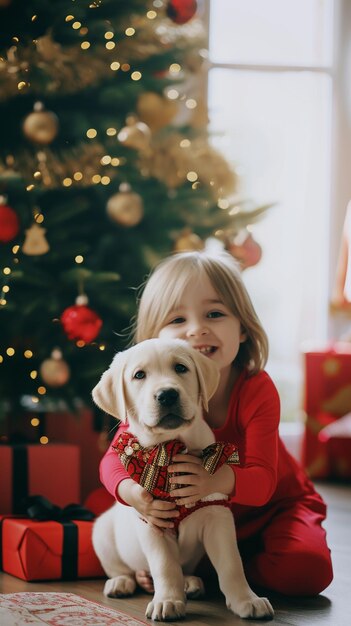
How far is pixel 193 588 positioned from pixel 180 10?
2.14 meters

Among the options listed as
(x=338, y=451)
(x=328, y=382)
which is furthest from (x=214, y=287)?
(x=338, y=451)

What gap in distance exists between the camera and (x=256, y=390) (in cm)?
202

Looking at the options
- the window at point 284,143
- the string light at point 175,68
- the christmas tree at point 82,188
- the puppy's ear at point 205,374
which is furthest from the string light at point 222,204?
the puppy's ear at point 205,374

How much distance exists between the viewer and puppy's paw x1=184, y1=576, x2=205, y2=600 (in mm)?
1841

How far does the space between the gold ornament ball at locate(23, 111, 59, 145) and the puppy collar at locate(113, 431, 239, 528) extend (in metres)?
1.44

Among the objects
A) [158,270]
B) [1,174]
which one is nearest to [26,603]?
[158,270]

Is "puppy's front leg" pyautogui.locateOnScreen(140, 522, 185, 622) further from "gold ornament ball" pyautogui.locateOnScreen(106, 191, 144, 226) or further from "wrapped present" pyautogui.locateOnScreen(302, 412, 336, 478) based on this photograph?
"wrapped present" pyautogui.locateOnScreen(302, 412, 336, 478)

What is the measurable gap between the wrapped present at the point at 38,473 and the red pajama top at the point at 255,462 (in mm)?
742

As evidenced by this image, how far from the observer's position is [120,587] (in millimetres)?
1857

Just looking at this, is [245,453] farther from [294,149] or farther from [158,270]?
[294,149]

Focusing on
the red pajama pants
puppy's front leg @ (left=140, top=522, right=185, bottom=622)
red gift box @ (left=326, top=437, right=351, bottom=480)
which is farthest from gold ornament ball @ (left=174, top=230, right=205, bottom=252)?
puppy's front leg @ (left=140, top=522, right=185, bottom=622)

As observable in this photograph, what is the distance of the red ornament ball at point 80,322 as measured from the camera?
9.05 ft

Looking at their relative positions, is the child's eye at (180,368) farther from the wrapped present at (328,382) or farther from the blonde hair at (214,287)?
the wrapped present at (328,382)

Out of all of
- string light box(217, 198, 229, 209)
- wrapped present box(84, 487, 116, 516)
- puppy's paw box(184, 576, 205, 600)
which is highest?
string light box(217, 198, 229, 209)
